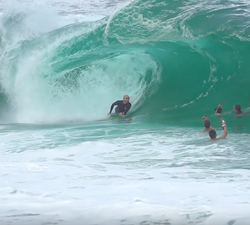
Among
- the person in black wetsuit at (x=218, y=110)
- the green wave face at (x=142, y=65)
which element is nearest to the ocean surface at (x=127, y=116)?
the green wave face at (x=142, y=65)

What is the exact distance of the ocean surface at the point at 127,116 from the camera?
4.68 m

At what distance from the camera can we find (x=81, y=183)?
551cm

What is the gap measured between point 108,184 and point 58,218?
1225 mm

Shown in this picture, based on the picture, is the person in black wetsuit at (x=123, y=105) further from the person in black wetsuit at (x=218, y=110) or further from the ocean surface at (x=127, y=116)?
the person in black wetsuit at (x=218, y=110)

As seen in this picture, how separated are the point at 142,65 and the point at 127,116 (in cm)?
244

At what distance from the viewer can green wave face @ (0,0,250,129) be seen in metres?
12.1

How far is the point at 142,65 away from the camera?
13117mm

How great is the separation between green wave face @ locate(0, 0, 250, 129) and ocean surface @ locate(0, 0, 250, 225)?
30 mm

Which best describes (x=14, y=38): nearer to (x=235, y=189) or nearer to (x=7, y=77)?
(x=7, y=77)

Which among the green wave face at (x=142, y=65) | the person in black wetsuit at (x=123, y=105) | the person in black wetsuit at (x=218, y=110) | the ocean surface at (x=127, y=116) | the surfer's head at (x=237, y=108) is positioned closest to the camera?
the ocean surface at (x=127, y=116)

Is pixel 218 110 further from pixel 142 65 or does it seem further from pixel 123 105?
pixel 142 65

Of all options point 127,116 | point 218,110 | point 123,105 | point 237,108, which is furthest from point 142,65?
point 237,108

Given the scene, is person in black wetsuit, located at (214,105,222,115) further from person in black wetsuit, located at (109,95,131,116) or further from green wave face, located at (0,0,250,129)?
person in black wetsuit, located at (109,95,131,116)

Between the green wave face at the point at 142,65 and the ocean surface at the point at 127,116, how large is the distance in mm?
30
